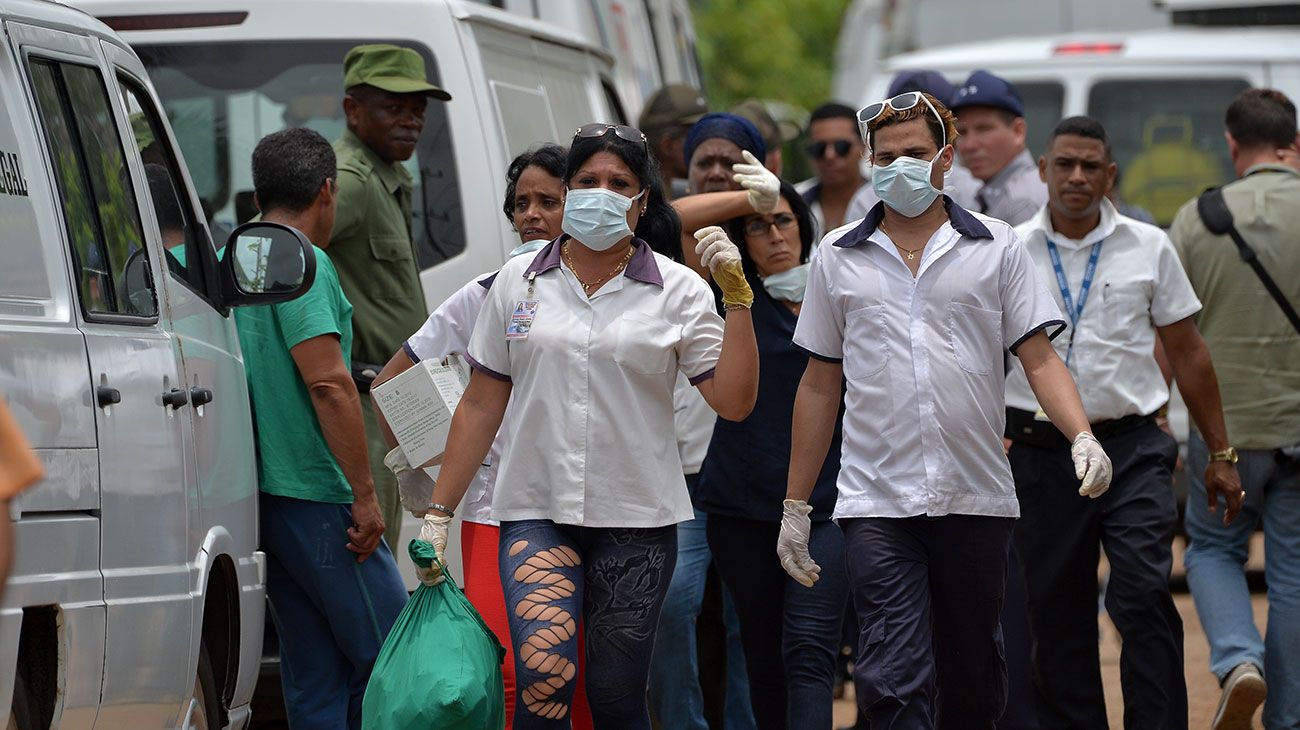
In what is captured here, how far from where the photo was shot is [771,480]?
6.12 metres

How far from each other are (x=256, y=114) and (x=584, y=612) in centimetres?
277

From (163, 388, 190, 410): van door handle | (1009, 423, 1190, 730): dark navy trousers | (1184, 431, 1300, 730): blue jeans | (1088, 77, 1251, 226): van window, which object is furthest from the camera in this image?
(1088, 77, 1251, 226): van window

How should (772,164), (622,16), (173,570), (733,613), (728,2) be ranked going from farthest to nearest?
(728,2) → (622,16) → (772,164) → (733,613) → (173,570)

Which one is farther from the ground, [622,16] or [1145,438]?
[622,16]

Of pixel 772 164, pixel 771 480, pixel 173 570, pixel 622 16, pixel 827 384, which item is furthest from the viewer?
pixel 622 16

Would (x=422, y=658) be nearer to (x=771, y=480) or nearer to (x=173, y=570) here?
(x=173, y=570)

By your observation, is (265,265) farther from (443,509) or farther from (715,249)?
(715,249)

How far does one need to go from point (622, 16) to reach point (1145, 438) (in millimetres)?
6324

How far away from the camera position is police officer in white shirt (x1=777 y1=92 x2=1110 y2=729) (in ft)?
17.6

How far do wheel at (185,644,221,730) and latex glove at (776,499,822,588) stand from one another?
1.49 meters

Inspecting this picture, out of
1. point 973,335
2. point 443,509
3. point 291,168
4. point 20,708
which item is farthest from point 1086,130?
point 20,708

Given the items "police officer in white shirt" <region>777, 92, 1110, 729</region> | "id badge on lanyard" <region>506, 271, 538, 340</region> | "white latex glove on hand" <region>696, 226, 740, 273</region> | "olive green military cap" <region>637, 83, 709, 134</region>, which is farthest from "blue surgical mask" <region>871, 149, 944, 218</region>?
"olive green military cap" <region>637, 83, 709, 134</region>

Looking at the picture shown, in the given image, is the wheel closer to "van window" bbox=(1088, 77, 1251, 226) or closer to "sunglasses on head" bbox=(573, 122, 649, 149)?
"sunglasses on head" bbox=(573, 122, 649, 149)

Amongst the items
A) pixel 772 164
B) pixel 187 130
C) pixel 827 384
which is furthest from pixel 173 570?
pixel 772 164
